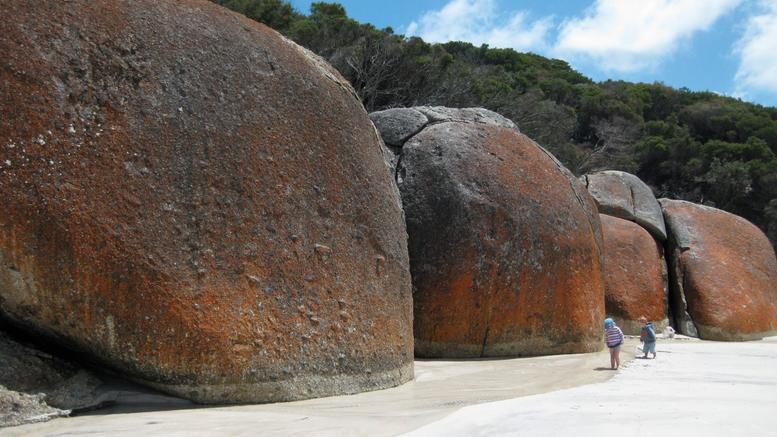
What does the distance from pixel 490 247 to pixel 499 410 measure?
339 centimetres

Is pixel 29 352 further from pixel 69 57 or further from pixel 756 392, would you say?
pixel 756 392

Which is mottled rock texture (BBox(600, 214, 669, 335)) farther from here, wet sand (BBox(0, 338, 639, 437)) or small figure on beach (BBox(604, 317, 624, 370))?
wet sand (BBox(0, 338, 639, 437))

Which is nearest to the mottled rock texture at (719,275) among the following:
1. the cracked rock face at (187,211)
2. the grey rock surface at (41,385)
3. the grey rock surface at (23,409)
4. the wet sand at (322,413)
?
the wet sand at (322,413)

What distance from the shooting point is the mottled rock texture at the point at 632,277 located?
11.1 metres

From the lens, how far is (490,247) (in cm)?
768

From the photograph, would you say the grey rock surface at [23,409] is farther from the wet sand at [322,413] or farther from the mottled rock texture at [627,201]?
the mottled rock texture at [627,201]

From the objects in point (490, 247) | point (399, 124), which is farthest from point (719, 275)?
point (399, 124)

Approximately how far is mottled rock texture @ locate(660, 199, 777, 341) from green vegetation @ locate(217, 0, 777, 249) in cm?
764

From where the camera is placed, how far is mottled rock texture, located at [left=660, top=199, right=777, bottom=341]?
36.7 feet

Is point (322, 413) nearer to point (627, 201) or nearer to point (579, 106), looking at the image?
point (627, 201)

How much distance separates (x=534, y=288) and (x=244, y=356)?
4009 millimetres

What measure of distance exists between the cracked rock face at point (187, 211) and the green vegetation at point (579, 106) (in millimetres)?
11763

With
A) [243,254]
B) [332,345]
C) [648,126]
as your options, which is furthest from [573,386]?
[648,126]

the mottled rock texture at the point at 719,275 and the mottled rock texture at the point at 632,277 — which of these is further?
the mottled rock texture at the point at 719,275
